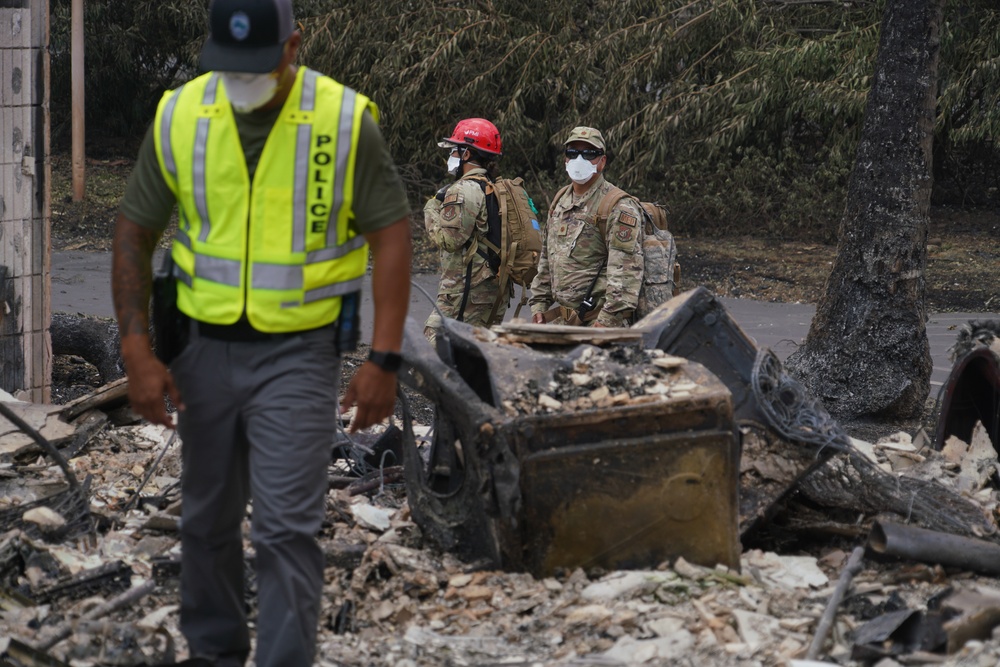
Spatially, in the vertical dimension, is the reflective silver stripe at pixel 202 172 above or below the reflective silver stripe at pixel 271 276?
above

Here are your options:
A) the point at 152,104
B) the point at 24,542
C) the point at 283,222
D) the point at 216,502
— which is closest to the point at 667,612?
the point at 216,502

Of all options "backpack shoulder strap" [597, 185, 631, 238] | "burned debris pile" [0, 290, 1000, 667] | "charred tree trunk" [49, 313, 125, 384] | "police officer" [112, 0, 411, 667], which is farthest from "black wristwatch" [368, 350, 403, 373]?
"charred tree trunk" [49, 313, 125, 384]

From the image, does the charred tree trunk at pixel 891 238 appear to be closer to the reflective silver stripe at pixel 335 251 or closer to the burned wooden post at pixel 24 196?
the burned wooden post at pixel 24 196

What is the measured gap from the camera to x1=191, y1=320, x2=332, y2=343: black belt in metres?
3.14

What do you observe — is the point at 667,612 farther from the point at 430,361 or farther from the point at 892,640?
the point at 430,361

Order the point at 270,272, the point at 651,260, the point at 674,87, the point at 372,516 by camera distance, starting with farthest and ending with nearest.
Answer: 1. the point at 674,87
2. the point at 651,260
3. the point at 372,516
4. the point at 270,272

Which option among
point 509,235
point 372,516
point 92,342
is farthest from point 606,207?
point 92,342

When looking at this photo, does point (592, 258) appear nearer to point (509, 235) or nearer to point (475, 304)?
point (509, 235)

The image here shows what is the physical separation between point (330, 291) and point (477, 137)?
4195mm

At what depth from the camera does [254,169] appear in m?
3.11

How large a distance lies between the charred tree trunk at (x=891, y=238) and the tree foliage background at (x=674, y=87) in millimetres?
5431

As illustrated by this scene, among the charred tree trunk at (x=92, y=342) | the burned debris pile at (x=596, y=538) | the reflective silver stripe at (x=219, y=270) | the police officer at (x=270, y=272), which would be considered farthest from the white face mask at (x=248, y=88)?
the charred tree trunk at (x=92, y=342)

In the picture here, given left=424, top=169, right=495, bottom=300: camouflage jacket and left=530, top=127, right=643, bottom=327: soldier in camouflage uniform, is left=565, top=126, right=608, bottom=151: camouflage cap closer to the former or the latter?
left=530, top=127, right=643, bottom=327: soldier in camouflage uniform

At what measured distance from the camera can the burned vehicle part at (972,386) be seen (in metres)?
5.70
